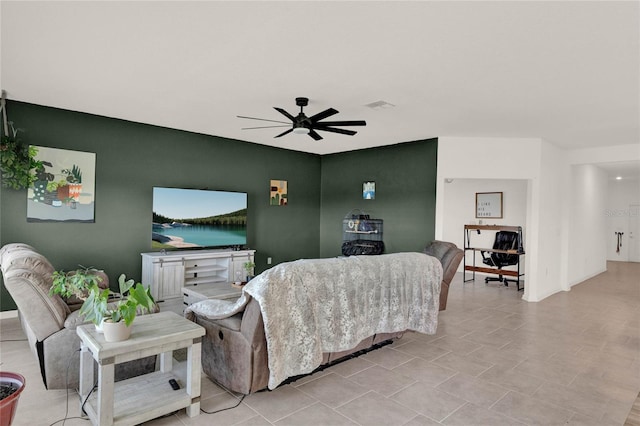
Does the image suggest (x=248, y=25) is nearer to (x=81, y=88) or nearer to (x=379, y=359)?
(x=81, y=88)

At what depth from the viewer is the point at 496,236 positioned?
321 inches

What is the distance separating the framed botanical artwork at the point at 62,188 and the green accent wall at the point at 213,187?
77 millimetres

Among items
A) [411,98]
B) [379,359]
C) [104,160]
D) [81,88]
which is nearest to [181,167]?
[104,160]

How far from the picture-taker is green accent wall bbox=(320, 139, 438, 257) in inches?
255

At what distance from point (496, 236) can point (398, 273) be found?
217 inches

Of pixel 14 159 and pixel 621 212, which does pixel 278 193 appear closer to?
pixel 14 159

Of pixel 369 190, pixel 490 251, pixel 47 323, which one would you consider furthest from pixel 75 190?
pixel 490 251

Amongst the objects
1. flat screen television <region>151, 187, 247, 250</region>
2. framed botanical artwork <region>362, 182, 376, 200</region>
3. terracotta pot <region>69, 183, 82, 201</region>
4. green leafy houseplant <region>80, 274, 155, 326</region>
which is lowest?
green leafy houseplant <region>80, 274, 155, 326</region>

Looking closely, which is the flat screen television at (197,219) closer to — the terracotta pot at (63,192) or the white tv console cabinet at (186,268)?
the white tv console cabinet at (186,268)

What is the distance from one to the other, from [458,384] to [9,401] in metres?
2.90

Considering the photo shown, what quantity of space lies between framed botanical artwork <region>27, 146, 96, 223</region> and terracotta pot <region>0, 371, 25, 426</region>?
11.0ft

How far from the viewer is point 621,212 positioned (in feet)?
37.8

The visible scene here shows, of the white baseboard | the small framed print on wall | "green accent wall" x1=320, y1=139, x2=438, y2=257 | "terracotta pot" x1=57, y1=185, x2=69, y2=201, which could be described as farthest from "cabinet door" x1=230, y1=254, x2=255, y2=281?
the small framed print on wall

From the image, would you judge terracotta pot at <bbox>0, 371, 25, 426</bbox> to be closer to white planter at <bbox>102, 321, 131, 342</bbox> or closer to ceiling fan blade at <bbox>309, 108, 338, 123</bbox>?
white planter at <bbox>102, 321, 131, 342</bbox>
